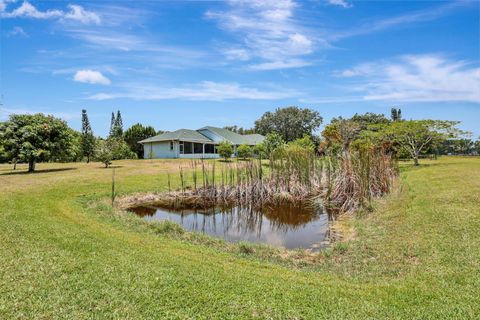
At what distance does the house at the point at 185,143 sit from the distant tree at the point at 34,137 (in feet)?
37.5

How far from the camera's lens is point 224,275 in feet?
13.7

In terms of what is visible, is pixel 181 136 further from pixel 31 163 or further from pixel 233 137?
pixel 31 163

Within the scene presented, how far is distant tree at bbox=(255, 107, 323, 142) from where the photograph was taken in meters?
48.7

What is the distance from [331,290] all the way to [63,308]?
2.93m

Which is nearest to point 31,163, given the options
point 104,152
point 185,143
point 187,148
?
point 104,152

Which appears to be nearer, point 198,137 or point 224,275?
point 224,275

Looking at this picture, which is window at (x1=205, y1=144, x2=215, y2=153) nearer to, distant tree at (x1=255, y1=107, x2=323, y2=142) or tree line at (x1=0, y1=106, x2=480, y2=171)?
tree line at (x1=0, y1=106, x2=480, y2=171)

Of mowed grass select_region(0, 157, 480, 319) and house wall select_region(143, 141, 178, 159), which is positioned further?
house wall select_region(143, 141, 178, 159)

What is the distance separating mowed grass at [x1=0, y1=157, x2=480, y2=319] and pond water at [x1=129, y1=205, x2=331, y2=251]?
3.68 feet

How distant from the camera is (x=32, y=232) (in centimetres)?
571

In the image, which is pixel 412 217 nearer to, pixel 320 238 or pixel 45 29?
pixel 320 238

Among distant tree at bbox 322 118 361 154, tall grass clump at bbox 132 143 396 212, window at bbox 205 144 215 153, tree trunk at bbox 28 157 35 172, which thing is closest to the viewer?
tall grass clump at bbox 132 143 396 212

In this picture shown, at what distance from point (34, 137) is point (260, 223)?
1531cm

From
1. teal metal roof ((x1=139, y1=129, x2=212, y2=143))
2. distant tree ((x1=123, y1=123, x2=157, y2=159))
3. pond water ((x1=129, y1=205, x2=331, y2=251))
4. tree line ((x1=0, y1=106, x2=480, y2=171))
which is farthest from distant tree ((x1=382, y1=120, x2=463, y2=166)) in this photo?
distant tree ((x1=123, y1=123, x2=157, y2=159))
